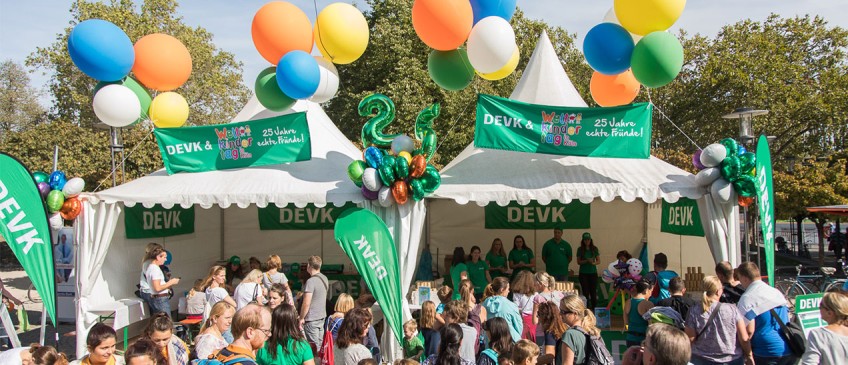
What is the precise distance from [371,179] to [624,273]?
3.61 metres

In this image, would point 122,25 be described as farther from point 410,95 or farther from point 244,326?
point 244,326

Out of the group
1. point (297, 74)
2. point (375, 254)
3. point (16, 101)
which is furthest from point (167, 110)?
point (16, 101)

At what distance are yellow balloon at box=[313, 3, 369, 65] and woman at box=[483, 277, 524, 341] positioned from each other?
11.9 feet

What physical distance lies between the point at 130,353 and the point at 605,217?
28.7 ft

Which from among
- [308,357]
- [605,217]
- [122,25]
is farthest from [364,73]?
[308,357]

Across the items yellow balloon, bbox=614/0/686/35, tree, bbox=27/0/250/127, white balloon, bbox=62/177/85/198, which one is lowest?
white balloon, bbox=62/177/85/198

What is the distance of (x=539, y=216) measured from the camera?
1058cm

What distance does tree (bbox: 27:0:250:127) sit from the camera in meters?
19.4

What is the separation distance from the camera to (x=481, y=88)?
18.9 meters

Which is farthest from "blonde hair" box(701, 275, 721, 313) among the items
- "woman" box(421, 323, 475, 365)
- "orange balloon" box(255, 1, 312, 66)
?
"orange balloon" box(255, 1, 312, 66)

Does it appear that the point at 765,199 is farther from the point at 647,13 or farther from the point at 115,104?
the point at 115,104

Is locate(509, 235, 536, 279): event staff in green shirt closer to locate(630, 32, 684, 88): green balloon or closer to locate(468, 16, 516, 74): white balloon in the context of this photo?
locate(468, 16, 516, 74): white balloon

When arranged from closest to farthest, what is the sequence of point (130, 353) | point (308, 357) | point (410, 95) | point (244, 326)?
point (130, 353) → point (244, 326) → point (308, 357) → point (410, 95)

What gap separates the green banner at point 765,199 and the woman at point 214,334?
5.37 metres
